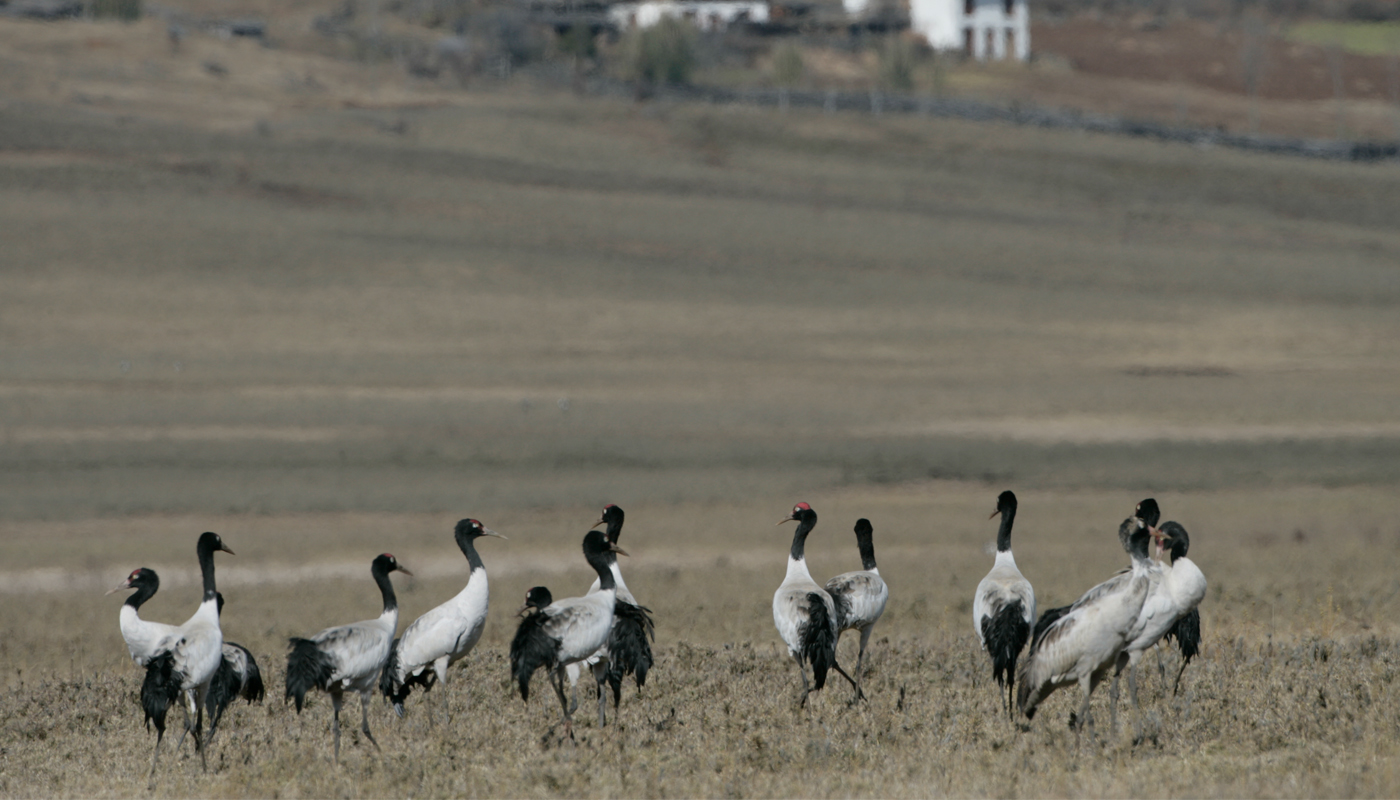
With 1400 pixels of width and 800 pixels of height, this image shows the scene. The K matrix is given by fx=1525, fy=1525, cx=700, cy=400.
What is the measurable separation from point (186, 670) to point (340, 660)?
47.4 inches

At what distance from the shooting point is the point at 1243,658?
15.1 m

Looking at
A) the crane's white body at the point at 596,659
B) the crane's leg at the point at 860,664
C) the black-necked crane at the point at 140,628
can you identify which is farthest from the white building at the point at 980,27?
the black-necked crane at the point at 140,628

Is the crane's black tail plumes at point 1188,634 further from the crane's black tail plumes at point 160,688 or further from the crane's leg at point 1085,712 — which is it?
the crane's black tail plumes at point 160,688

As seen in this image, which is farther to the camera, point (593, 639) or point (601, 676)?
point (601, 676)

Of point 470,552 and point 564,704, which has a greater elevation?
point 470,552

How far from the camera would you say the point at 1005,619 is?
13.4m

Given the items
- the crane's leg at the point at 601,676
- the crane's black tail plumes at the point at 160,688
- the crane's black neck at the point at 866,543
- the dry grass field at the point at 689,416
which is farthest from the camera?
the crane's black neck at the point at 866,543

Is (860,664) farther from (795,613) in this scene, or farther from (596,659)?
(596,659)

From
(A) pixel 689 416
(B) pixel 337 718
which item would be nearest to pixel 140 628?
(B) pixel 337 718

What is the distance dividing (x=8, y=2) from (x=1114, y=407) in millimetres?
92183

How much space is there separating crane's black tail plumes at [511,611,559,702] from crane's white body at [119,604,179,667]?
2.81 metres

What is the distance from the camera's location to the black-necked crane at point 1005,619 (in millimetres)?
13242

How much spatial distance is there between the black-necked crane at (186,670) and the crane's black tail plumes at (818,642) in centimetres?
503

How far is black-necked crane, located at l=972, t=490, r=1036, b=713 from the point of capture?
13.2m
